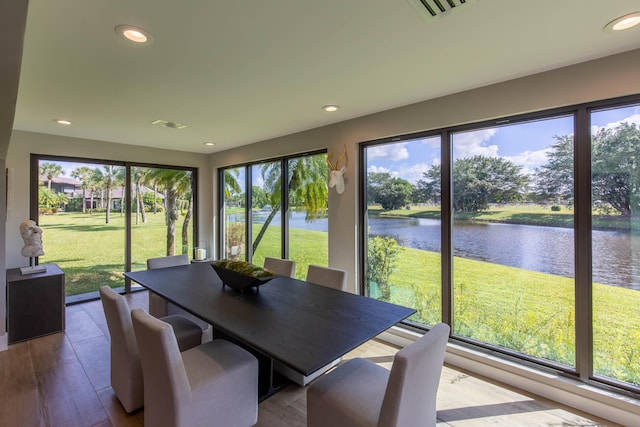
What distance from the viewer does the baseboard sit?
1997 millimetres

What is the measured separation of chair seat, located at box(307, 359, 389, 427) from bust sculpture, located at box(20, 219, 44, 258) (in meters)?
3.85

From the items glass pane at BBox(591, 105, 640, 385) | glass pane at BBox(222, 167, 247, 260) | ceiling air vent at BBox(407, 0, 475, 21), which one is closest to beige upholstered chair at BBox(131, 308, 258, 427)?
ceiling air vent at BBox(407, 0, 475, 21)

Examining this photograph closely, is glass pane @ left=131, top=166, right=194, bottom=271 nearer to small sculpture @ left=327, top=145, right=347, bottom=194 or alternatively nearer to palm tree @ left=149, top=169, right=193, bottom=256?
palm tree @ left=149, top=169, right=193, bottom=256

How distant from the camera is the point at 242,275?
227 centimetres

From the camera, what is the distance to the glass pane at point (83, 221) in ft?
14.0

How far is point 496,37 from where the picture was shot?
1.78 metres

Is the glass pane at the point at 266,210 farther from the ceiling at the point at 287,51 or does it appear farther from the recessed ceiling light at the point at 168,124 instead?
the ceiling at the point at 287,51

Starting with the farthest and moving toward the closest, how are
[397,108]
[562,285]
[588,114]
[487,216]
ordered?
[397,108], [487,216], [562,285], [588,114]

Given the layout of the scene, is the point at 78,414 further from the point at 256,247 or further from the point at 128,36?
the point at 256,247

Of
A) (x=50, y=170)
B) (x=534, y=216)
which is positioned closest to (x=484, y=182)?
(x=534, y=216)

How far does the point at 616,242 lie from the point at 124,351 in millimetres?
3528

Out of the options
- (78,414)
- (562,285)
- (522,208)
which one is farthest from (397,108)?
(78,414)

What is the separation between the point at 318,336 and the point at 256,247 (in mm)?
3658

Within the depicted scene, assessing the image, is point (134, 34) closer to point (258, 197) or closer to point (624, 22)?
point (624, 22)
